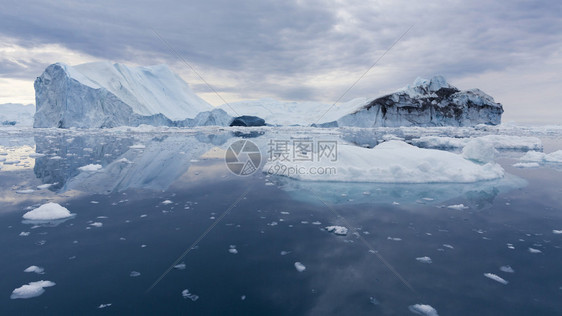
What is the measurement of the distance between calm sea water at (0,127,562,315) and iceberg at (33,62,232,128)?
3362 cm

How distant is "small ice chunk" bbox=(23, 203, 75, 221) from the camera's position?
16.3 feet

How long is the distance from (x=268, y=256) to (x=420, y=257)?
6.28ft

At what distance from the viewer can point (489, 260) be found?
12.0 feet

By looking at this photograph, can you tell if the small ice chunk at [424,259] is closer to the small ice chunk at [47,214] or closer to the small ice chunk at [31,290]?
the small ice chunk at [31,290]

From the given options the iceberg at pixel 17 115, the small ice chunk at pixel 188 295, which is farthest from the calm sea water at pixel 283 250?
the iceberg at pixel 17 115

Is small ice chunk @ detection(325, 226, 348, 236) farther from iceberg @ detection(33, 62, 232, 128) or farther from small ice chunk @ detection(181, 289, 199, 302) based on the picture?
iceberg @ detection(33, 62, 232, 128)

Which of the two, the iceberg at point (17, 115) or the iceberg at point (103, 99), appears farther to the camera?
the iceberg at point (17, 115)

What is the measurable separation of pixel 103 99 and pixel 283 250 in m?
41.3

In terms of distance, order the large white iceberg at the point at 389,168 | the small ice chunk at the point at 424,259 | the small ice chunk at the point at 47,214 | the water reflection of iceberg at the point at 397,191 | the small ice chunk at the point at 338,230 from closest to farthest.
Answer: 1. the small ice chunk at the point at 424,259
2. the small ice chunk at the point at 338,230
3. the small ice chunk at the point at 47,214
4. the water reflection of iceberg at the point at 397,191
5. the large white iceberg at the point at 389,168

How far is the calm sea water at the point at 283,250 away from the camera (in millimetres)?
2791

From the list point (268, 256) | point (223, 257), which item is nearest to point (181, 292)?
point (223, 257)

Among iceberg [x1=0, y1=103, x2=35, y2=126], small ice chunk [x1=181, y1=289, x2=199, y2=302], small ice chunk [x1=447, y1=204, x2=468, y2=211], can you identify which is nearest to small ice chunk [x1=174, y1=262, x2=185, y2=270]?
small ice chunk [x1=181, y1=289, x2=199, y2=302]

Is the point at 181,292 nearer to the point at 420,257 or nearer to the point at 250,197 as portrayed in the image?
the point at 420,257

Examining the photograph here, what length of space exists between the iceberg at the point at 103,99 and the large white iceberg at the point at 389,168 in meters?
35.1
